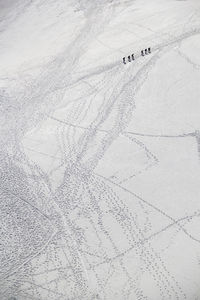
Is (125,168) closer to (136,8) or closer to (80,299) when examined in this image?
(80,299)

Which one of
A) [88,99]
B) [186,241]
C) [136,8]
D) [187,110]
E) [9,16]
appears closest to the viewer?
[186,241]

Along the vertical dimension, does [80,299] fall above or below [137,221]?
below

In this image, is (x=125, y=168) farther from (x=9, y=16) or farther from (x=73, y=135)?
(x=9, y=16)

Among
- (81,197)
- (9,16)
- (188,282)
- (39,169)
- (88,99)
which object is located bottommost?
(188,282)

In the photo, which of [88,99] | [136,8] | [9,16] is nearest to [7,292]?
[88,99]

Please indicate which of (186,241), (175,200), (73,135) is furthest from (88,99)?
(186,241)

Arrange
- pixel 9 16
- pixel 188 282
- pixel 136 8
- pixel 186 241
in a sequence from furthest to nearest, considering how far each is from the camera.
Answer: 1. pixel 9 16
2. pixel 136 8
3. pixel 186 241
4. pixel 188 282

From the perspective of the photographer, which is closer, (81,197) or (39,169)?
(81,197)
